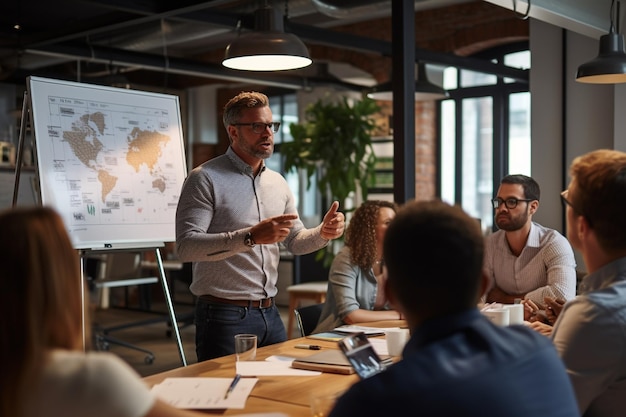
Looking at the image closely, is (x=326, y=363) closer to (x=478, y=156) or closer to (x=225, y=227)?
(x=225, y=227)

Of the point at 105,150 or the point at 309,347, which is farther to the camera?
the point at 105,150

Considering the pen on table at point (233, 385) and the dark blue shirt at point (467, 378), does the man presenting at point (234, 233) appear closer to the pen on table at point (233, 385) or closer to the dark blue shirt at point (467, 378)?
the pen on table at point (233, 385)

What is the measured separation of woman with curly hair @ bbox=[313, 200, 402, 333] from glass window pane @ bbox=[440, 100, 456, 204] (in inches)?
210

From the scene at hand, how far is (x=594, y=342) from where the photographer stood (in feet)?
5.26

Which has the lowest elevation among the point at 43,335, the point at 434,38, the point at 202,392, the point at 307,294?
the point at 307,294

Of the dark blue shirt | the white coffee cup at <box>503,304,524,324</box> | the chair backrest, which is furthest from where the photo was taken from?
the chair backrest

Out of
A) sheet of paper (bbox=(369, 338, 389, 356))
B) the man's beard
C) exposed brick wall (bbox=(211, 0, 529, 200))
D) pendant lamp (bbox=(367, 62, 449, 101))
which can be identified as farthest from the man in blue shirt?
exposed brick wall (bbox=(211, 0, 529, 200))

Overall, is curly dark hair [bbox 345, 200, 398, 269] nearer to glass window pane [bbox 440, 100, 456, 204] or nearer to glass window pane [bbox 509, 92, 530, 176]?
glass window pane [bbox 509, 92, 530, 176]

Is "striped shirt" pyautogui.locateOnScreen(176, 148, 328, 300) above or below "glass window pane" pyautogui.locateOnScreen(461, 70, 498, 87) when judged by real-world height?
below

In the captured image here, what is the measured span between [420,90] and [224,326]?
392 cm

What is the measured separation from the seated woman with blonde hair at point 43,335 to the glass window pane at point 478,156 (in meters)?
7.68

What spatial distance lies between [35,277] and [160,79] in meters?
9.95

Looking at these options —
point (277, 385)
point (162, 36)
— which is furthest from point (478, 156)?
point (277, 385)

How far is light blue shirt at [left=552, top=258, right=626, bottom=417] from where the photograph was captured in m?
1.60
